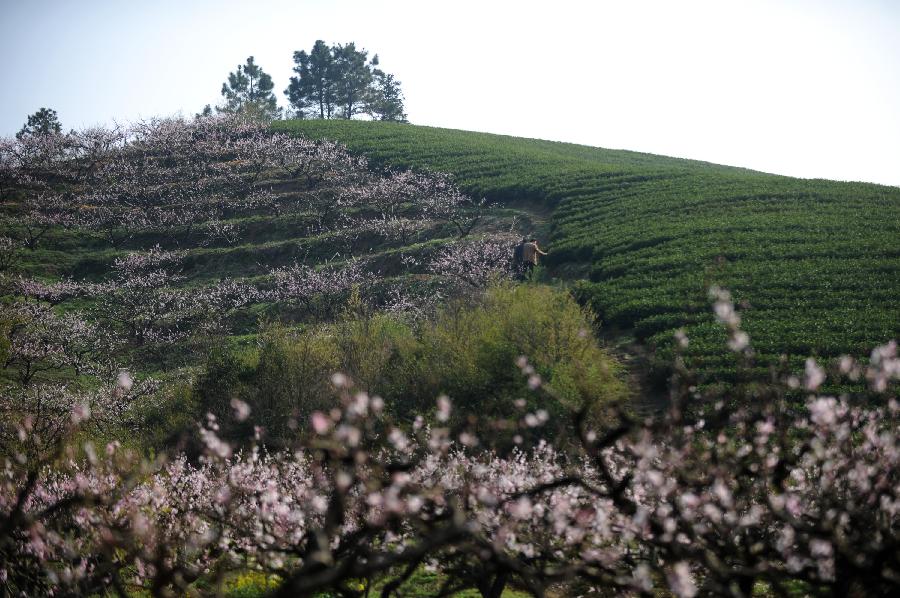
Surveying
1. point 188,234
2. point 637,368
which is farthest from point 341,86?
point 637,368

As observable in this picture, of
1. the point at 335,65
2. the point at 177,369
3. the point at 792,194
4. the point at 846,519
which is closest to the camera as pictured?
the point at 846,519

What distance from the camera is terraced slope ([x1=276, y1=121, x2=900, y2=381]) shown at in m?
28.5

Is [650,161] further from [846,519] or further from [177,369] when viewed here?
[846,519]

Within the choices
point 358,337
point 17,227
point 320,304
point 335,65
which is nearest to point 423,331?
point 358,337

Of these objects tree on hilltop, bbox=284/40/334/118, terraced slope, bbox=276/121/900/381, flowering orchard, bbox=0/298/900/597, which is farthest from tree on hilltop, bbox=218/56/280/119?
flowering orchard, bbox=0/298/900/597

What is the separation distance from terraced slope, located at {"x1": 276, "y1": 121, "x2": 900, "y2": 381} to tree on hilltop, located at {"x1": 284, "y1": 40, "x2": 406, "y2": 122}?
60121mm

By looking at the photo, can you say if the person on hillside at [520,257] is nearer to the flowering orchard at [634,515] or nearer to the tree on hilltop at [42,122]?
the flowering orchard at [634,515]

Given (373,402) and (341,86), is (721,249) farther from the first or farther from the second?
(341,86)

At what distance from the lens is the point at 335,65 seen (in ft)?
389

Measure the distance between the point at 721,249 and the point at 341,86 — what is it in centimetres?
10897

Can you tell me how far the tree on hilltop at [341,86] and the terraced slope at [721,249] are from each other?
60121 millimetres

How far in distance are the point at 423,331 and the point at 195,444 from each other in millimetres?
10332

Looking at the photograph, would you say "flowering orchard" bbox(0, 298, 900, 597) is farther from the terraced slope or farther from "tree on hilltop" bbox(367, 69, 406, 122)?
"tree on hilltop" bbox(367, 69, 406, 122)

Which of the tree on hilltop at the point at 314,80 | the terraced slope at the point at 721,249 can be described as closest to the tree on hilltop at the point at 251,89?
the tree on hilltop at the point at 314,80
